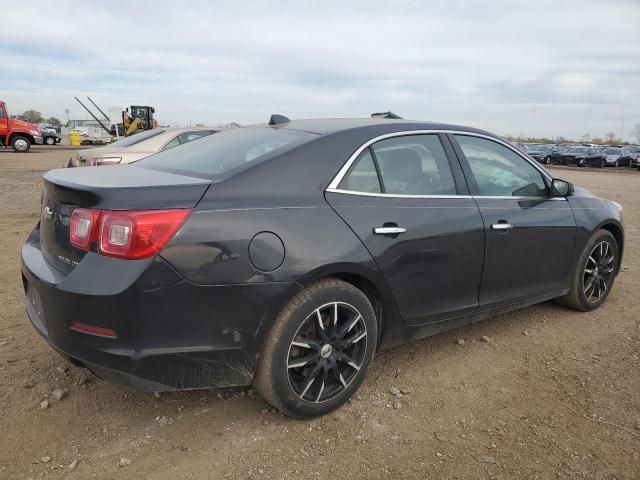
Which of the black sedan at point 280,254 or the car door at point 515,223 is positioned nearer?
the black sedan at point 280,254

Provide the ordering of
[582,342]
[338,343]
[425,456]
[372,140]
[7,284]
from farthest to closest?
[7,284] → [582,342] → [372,140] → [338,343] → [425,456]

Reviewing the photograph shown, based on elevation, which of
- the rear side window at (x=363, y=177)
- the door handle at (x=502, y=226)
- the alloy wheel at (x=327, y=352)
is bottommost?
the alloy wheel at (x=327, y=352)

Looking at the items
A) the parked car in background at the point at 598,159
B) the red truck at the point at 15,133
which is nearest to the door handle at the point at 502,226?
the red truck at the point at 15,133

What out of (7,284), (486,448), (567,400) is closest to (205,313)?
(486,448)

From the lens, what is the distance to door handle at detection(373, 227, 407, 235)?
A: 9.13 feet

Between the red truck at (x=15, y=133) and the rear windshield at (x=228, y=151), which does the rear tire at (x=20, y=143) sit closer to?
the red truck at (x=15, y=133)

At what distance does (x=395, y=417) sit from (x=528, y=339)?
1590mm

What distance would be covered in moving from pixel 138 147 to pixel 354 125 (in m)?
6.48

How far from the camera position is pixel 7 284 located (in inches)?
184

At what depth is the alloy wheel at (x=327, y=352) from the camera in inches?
103

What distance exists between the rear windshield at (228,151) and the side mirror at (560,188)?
Result: 2060mm

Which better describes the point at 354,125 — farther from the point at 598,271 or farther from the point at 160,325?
the point at 598,271

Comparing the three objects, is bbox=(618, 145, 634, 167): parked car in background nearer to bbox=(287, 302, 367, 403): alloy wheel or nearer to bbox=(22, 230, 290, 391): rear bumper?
bbox=(287, 302, 367, 403): alloy wheel

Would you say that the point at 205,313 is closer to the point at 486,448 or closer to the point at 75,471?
the point at 75,471
